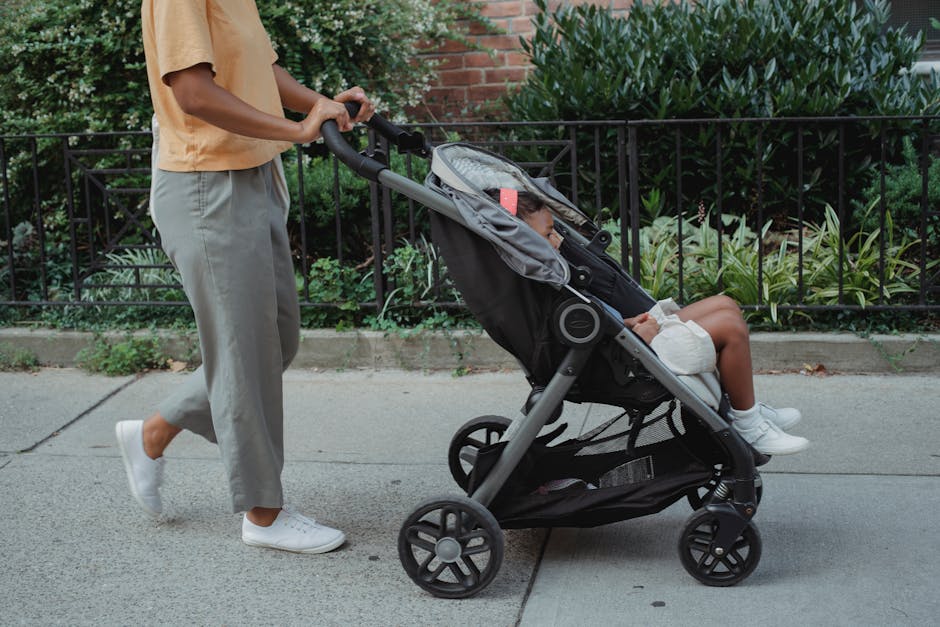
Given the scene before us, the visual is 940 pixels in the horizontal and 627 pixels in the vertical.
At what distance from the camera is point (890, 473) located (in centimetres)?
423

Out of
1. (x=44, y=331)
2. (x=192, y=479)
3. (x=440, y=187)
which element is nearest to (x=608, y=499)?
(x=440, y=187)

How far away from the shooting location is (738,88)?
6.07 meters

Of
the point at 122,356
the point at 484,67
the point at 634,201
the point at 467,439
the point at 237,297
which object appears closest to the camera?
the point at 237,297

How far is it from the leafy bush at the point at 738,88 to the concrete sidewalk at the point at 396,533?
56.9 inches

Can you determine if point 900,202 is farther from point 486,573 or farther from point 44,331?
point 44,331

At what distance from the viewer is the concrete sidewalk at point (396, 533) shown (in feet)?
10.9

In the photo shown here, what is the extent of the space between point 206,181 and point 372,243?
9.55 feet

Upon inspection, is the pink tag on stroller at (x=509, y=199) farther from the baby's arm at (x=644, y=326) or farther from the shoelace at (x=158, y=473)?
the shoelace at (x=158, y=473)

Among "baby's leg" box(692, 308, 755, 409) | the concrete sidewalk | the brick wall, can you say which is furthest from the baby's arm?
the brick wall

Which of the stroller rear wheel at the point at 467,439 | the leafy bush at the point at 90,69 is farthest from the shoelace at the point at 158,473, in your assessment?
the leafy bush at the point at 90,69

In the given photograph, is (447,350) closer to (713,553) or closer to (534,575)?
(534,575)

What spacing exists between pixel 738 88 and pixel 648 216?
→ 2.84ft

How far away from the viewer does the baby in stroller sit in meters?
3.31

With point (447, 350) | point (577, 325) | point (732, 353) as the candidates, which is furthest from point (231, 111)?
point (447, 350)
